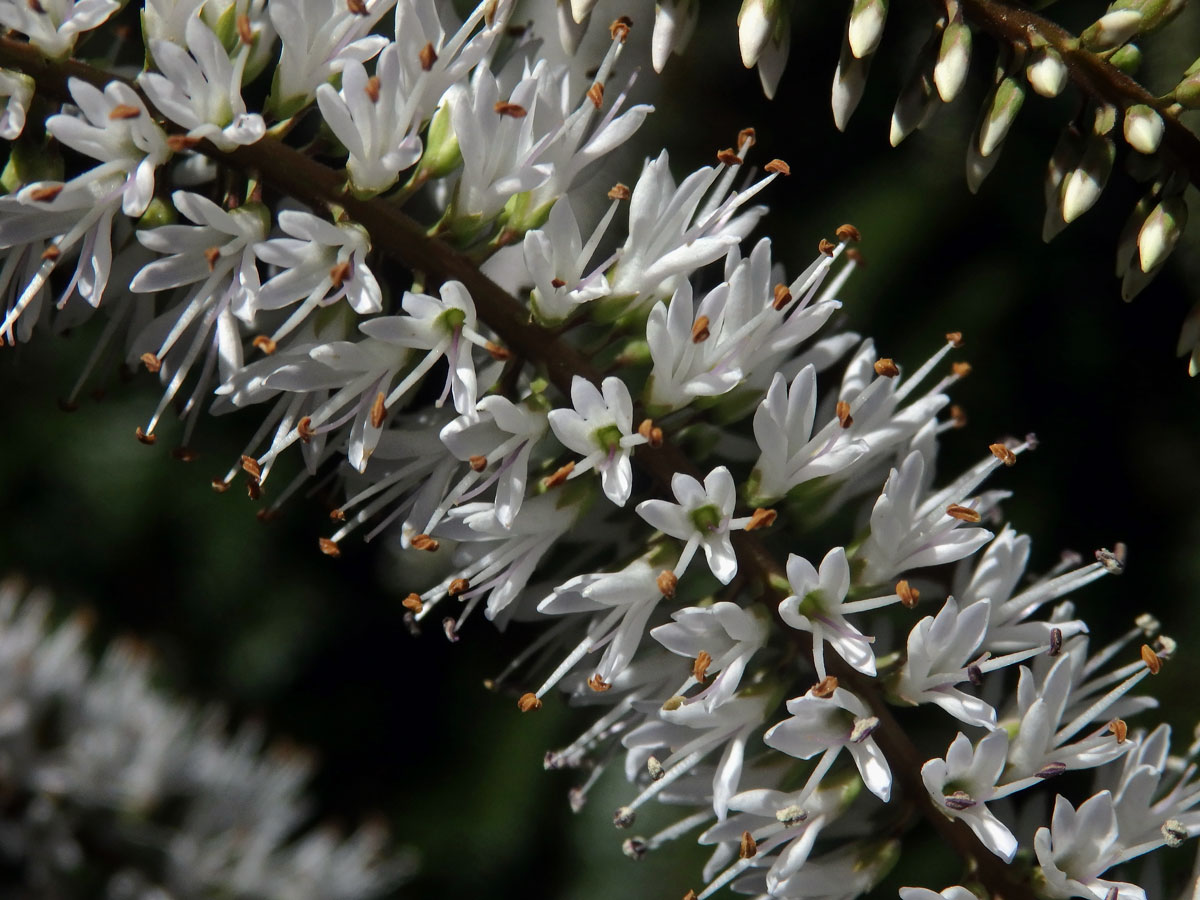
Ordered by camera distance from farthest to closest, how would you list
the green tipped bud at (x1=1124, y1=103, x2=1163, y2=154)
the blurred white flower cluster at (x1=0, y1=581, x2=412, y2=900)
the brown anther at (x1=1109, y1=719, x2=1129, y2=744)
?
the blurred white flower cluster at (x1=0, y1=581, x2=412, y2=900) < the brown anther at (x1=1109, y1=719, x2=1129, y2=744) < the green tipped bud at (x1=1124, y1=103, x2=1163, y2=154)

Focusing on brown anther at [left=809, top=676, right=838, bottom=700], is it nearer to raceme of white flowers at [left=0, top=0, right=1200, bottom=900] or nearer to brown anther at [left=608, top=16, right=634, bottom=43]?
raceme of white flowers at [left=0, top=0, right=1200, bottom=900]

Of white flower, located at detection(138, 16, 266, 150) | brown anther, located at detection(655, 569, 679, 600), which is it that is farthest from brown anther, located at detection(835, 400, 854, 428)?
white flower, located at detection(138, 16, 266, 150)

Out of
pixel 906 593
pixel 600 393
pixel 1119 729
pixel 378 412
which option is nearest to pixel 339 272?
pixel 378 412

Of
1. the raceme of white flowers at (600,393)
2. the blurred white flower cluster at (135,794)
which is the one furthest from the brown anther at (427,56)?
the blurred white flower cluster at (135,794)

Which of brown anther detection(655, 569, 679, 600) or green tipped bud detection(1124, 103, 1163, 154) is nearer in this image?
green tipped bud detection(1124, 103, 1163, 154)

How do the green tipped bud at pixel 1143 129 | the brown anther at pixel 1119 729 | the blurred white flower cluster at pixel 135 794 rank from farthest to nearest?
the blurred white flower cluster at pixel 135 794 < the brown anther at pixel 1119 729 < the green tipped bud at pixel 1143 129

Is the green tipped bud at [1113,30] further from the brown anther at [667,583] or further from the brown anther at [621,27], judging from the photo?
the brown anther at [667,583]

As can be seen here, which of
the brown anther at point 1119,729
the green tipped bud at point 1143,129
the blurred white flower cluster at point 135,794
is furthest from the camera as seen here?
the blurred white flower cluster at point 135,794
